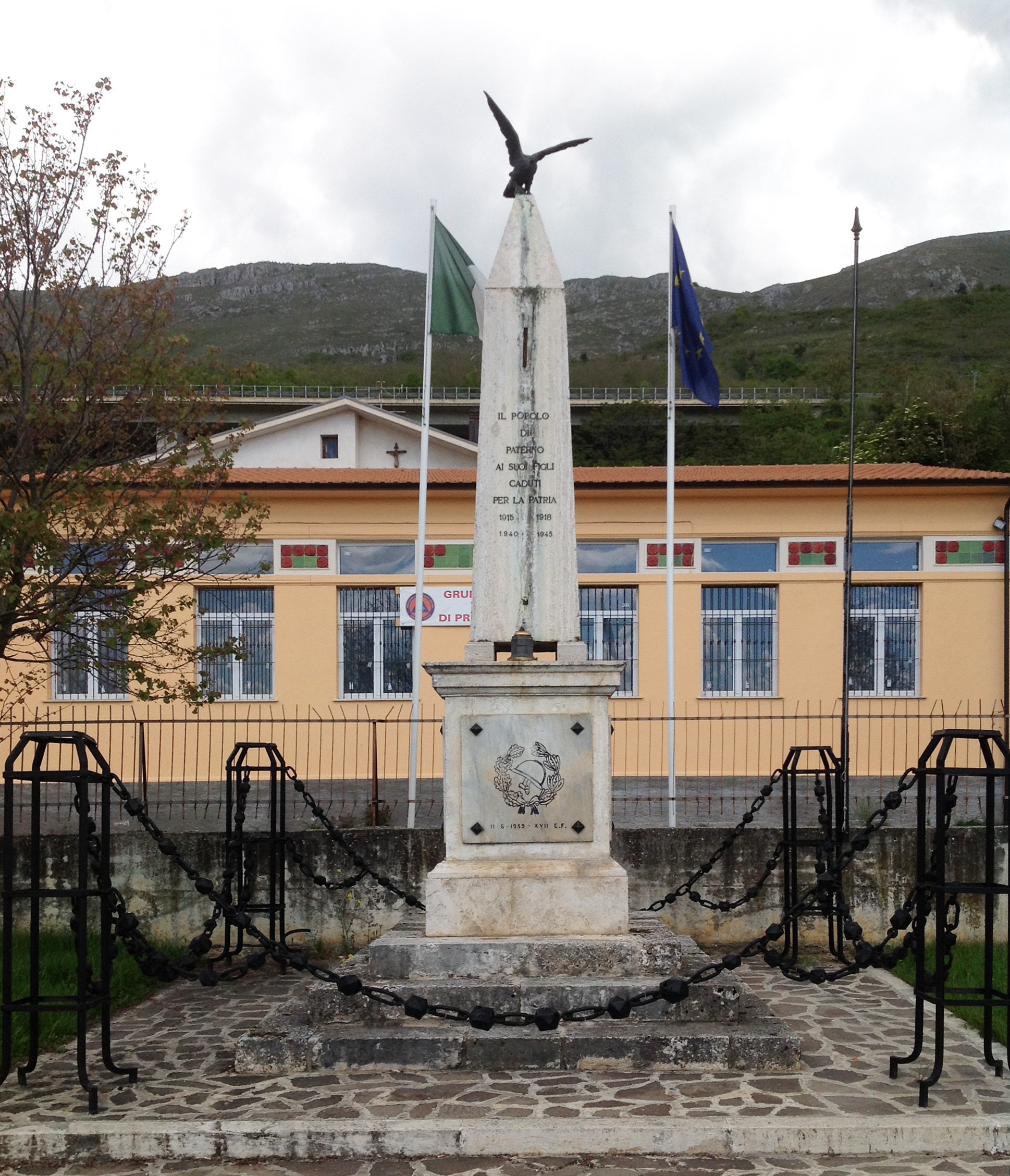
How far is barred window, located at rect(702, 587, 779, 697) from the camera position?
18.3 meters

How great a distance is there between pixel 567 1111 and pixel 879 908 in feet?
18.3

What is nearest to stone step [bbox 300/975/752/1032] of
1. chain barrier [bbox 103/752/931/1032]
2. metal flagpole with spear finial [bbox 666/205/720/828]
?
chain barrier [bbox 103/752/931/1032]

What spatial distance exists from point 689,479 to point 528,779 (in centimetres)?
1203

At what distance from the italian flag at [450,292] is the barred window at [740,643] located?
6958 millimetres

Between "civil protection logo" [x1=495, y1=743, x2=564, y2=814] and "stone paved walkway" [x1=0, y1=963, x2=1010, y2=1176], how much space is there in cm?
146

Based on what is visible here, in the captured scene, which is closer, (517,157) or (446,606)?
(517,157)

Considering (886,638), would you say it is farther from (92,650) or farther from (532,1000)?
(532,1000)

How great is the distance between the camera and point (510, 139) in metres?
7.79

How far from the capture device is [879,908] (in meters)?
10.2

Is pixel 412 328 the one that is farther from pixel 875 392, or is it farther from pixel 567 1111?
pixel 567 1111

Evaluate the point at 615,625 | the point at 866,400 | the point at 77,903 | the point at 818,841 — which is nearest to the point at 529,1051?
the point at 77,903

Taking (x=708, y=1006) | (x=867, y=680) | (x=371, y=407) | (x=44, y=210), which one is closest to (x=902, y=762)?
(x=867, y=680)

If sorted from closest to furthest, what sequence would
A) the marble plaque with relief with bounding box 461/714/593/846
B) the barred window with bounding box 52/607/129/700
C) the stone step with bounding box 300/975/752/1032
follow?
the stone step with bounding box 300/975/752/1032 → the marble plaque with relief with bounding box 461/714/593/846 → the barred window with bounding box 52/607/129/700

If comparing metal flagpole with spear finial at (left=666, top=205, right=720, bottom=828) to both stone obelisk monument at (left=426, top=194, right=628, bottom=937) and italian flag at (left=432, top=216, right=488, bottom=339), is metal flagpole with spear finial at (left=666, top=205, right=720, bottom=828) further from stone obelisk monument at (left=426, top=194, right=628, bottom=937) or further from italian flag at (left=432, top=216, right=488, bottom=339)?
stone obelisk monument at (left=426, top=194, right=628, bottom=937)
